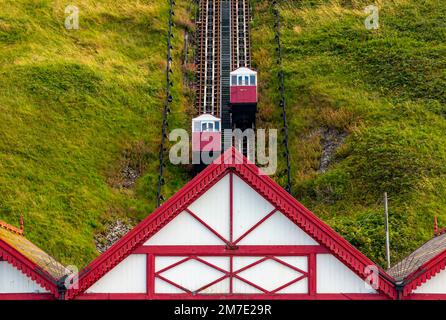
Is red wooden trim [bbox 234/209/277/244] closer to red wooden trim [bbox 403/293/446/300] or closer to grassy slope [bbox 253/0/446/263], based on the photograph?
red wooden trim [bbox 403/293/446/300]

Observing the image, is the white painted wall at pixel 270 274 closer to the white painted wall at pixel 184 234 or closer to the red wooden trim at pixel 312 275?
the red wooden trim at pixel 312 275

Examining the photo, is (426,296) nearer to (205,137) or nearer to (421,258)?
(421,258)

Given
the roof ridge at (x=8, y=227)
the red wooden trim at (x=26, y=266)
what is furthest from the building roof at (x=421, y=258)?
the roof ridge at (x=8, y=227)

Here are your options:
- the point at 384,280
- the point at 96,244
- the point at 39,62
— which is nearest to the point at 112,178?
the point at 96,244

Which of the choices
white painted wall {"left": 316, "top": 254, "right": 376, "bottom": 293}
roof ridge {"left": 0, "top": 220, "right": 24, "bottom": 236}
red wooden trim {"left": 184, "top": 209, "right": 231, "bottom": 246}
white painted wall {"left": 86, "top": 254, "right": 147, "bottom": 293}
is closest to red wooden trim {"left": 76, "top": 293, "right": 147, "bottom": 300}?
white painted wall {"left": 86, "top": 254, "right": 147, "bottom": 293}

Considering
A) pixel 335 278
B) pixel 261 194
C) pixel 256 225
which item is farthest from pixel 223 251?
pixel 335 278
